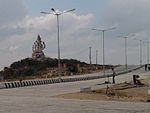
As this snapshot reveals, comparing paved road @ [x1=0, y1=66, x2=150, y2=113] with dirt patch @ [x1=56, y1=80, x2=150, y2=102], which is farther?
dirt patch @ [x1=56, y1=80, x2=150, y2=102]

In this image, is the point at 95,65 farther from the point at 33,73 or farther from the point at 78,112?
the point at 78,112

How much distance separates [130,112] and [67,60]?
14510 cm

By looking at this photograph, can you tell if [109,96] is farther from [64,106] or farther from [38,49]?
[38,49]

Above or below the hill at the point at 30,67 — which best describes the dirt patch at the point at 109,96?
below

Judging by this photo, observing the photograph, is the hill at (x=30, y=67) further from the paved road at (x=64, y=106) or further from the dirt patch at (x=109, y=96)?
the paved road at (x=64, y=106)

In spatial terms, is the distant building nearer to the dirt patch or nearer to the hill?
the hill

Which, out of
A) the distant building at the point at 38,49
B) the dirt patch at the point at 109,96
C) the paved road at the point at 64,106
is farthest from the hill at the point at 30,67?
the paved road at the point at 64,106

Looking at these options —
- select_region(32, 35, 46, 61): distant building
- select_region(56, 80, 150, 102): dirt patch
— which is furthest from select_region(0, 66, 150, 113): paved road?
select_region(32, 35, 46, 61): distant building

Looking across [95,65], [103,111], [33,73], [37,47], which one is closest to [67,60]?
[95,65]

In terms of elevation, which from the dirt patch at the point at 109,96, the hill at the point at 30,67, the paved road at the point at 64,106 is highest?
the hill at the point at 30,67

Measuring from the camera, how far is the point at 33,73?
122 meters

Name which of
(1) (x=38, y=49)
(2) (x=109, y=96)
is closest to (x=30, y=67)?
(1) (x=38, y=49)

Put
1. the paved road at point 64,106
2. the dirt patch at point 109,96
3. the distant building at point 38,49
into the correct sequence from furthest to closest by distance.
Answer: the distant building at point 38,49 < the dirt patch at point 109,96 < the paved road at point 64,106

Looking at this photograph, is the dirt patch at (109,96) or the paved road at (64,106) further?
the dirt patch at (109,96)
